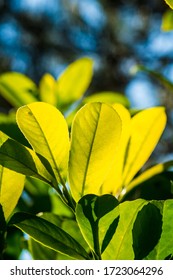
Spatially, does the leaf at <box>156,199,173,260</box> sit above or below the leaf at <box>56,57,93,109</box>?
below

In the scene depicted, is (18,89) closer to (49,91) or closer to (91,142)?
(49,91)

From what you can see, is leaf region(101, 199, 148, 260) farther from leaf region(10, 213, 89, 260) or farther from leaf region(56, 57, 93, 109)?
leaf region(56, 57, 93, 109)

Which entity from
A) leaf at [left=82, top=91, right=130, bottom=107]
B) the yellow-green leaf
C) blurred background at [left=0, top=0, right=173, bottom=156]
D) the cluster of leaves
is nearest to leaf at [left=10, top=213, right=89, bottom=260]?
the cluster of leaves

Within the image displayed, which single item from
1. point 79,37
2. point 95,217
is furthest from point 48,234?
point 79,37

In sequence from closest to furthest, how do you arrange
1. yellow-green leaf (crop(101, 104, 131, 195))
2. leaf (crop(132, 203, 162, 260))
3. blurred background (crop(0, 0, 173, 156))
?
1. leaf (crop(132, 203, 162, 260))
2. yellow-green leaf (crop(101, 104, 131, 195))
3. blurred background (crop(0, 0, 173, 156))

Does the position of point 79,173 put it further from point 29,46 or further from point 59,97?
point 29,46

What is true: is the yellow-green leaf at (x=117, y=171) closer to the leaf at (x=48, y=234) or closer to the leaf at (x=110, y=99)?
the leaf at (x=48, y=234)

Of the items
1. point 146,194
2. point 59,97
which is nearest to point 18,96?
point 59,97
